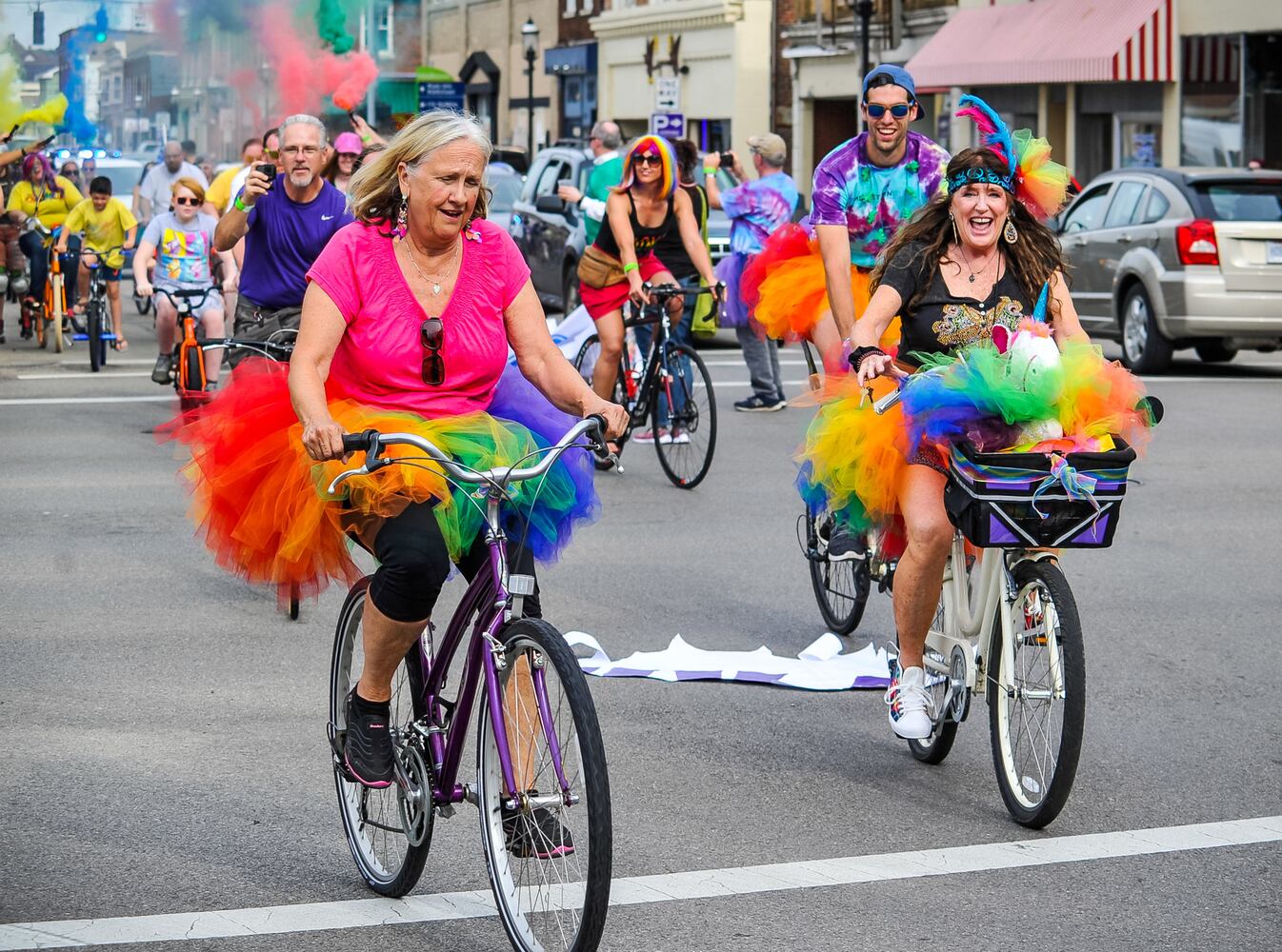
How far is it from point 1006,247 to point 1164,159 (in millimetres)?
27600

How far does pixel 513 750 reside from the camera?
14.1ft

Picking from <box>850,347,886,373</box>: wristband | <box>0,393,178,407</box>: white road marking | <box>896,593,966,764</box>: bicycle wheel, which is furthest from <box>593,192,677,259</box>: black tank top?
<box>850,347,886,373</box>: wristband

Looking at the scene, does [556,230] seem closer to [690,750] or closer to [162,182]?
[162,182]

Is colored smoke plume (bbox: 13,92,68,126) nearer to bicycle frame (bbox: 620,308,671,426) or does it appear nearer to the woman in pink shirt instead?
bicycle frame (bbox: 620,308,671,426)

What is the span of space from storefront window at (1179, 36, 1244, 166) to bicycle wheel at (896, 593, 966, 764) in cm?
2610

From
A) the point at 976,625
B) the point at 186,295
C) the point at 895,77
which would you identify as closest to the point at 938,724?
the point at 976,625

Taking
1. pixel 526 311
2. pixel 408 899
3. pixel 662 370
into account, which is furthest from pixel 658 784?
pixel 662 370

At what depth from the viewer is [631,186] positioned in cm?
1224

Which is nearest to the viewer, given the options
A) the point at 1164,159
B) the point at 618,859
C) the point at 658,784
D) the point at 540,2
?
the point at 618,859

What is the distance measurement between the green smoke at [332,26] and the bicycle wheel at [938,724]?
2952cm

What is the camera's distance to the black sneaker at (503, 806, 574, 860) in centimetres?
421

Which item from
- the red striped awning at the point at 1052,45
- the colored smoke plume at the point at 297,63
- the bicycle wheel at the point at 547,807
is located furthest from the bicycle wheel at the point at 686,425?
the red striped awning at the point at 1052,45

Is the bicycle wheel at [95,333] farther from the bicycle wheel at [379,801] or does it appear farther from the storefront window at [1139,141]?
the storefront window at [1139,141]

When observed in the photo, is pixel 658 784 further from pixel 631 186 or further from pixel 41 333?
pixel 41 333
